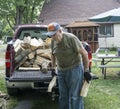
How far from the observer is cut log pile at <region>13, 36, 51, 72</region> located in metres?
7.33

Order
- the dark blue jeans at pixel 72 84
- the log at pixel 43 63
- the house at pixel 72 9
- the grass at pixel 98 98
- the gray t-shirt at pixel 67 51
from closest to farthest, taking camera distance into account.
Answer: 1. the gray t-shirt at pixel 67 51
2. the dark blue jeans at pixel 72 84
3. the log at pixel 43 63
4. the grass at pixel 98 98
5. the house at pixel 72 9

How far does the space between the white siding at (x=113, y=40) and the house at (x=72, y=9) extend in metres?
4.17

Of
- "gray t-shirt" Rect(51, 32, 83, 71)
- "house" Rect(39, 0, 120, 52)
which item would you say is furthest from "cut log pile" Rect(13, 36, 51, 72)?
"house" Rect(39, 0, 120, 52)

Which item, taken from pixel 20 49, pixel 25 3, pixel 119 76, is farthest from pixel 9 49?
pixel 25 3

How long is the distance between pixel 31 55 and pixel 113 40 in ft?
72.5

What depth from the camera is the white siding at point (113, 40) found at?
94.0 ft

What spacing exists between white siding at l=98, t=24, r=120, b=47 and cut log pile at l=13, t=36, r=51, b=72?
21.3 metres

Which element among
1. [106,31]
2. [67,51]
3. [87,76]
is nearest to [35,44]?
[67,51]

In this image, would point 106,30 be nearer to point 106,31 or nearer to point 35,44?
point 106,31

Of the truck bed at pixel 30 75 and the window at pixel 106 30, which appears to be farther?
the window at pixel 106 30

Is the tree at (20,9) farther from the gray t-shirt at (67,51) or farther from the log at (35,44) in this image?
the gray t-shirt at (67,51)

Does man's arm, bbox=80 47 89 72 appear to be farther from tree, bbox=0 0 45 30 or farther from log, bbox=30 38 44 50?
tree, bbox=0 0 45 30

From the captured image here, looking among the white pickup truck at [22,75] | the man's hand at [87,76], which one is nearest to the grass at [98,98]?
the white pickup truck at [22,75]

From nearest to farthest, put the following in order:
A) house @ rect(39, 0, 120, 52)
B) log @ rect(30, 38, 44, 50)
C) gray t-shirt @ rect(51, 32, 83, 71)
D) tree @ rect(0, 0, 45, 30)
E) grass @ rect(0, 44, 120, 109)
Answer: gray t-shirt @ rect(51, 32, 83, 71), grass @ rect(0, 44, 120, 109), log @ rect(30, 38, 44, 50), tree @ rect(0, 0, 45, 30), house @ rect(39, 0, 120, 52)
